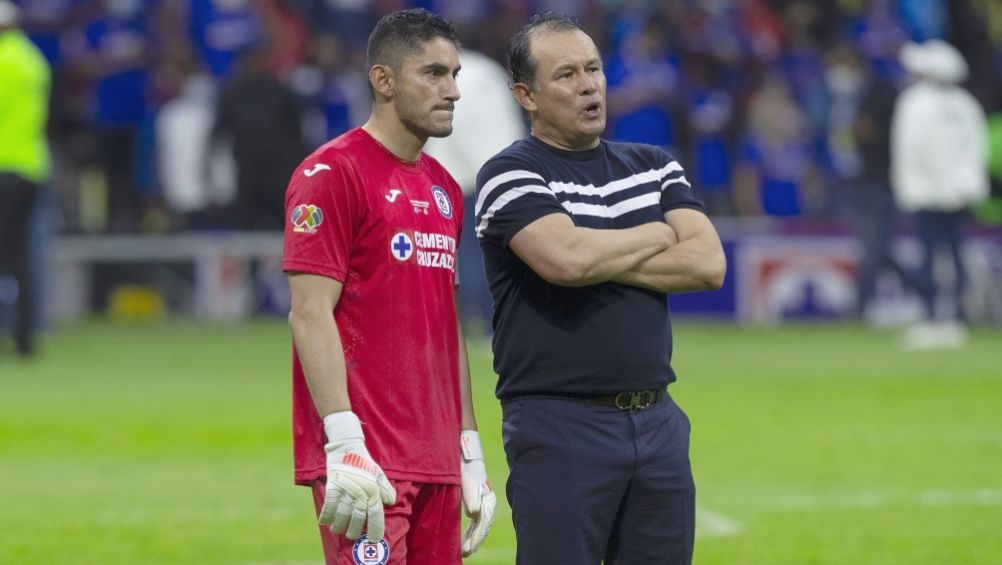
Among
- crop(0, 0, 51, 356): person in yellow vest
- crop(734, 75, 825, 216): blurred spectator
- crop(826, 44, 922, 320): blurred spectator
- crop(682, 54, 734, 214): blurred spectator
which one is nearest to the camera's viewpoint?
crop(0, 0, 51, 356): person in yellow vest

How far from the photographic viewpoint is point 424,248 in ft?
17.8

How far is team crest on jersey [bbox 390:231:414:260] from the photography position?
17.5 ft

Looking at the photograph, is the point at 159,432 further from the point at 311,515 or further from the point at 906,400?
the point at 906,400

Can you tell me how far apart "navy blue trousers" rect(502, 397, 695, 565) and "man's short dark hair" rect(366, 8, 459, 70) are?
108cm

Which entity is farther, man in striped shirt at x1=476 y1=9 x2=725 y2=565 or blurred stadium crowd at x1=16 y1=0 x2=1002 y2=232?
blurred stadium crowd at x1=16 y1=0 x2=1002 y2=232

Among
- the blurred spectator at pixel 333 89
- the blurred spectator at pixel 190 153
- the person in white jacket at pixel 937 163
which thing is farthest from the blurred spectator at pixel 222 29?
the person in white jacket at pixel 937 163

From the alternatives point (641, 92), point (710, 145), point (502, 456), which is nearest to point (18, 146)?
point (502, 456)

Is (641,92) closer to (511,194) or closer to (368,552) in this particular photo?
(511,194)

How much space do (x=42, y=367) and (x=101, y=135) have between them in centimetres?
732

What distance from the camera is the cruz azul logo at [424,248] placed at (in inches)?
211

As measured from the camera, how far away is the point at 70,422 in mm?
13156

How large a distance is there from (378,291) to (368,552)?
2.41 ft

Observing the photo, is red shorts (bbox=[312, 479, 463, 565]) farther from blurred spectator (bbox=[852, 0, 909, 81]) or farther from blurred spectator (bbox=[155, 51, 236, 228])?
blurred spectator (bbox=[852, 0, 909, 81])

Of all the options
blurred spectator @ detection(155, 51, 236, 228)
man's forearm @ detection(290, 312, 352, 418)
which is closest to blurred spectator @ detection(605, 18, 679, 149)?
blurred spectator @ detection(155, 51, 236, 228)
